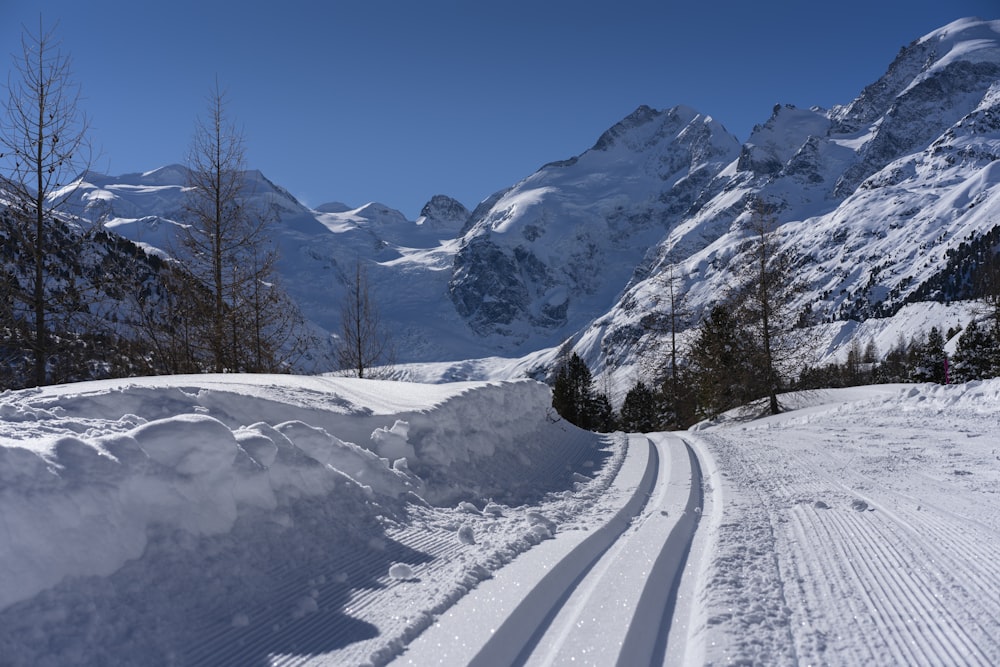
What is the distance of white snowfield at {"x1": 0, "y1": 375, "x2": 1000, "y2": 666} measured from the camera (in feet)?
9.36

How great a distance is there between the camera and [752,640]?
295 centimetres

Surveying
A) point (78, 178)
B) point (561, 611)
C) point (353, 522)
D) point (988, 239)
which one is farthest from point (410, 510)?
point (988, 239)

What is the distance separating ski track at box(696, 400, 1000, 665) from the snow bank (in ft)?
8.73

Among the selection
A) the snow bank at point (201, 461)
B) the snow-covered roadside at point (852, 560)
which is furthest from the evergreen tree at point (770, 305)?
the snow bank at point (201, 461)

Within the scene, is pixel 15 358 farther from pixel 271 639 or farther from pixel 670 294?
pixel 670 294

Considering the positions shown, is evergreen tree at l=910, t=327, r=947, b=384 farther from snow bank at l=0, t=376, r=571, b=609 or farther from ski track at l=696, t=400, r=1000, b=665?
snow bank at l=0, t=376, r=571, b=609

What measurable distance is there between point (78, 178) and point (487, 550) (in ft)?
29.9

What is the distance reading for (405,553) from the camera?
4.32 m

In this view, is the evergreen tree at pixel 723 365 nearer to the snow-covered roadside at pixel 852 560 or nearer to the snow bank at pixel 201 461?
the snow-covered roadside at pixel 852 560

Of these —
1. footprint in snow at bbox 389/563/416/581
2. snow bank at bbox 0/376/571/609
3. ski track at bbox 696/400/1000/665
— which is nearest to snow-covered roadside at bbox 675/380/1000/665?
ski track at bbox 696/400/1000/665

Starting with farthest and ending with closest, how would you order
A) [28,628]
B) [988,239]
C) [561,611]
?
[988,239]
[561,611]
[28,628]

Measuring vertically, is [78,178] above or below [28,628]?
above

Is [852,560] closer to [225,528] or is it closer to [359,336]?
[225,528]

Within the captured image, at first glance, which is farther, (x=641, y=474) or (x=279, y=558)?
(x=641, y=474)
